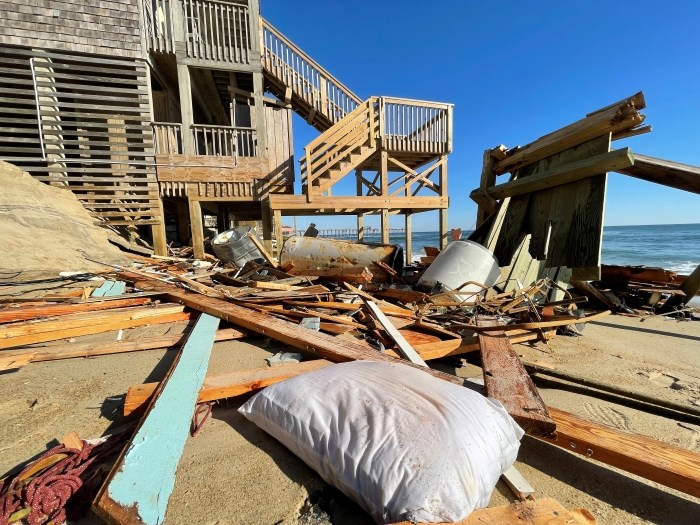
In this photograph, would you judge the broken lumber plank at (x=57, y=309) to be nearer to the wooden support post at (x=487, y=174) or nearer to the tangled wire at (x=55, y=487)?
the tangled wire at (x=55, y=487)

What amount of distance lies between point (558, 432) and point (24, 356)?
349 centimetres

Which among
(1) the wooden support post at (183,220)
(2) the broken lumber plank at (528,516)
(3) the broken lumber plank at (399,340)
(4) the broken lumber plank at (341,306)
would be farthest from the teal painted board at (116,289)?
(1) the wooden support post at (183,220)

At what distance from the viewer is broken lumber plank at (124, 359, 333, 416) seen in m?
1.66

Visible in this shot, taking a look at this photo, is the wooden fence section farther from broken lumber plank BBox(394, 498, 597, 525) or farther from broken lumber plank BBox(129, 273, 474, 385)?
broken lumber plank BBox(394, 498, 597, 525)

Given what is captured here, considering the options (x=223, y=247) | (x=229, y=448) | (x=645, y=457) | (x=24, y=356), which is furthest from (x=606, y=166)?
(x=223, y=247)

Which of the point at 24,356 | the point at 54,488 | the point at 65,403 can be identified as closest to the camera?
the point at 54,488

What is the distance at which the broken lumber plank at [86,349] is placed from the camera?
7.75 feet

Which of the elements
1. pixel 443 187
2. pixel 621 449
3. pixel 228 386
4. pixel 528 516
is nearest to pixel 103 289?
pixel 228 386

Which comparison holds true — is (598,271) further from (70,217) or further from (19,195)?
(19,195)

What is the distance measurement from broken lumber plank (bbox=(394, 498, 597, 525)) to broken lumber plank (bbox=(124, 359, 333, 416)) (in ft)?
3.97

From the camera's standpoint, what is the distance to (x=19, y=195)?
6301mm

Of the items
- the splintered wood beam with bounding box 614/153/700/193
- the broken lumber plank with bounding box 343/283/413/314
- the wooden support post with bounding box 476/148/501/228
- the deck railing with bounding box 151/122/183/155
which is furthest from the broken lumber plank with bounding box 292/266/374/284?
the deck railing with bounding box 151/122/183/155

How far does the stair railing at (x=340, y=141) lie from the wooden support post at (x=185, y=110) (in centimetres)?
323

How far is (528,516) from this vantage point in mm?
1006
